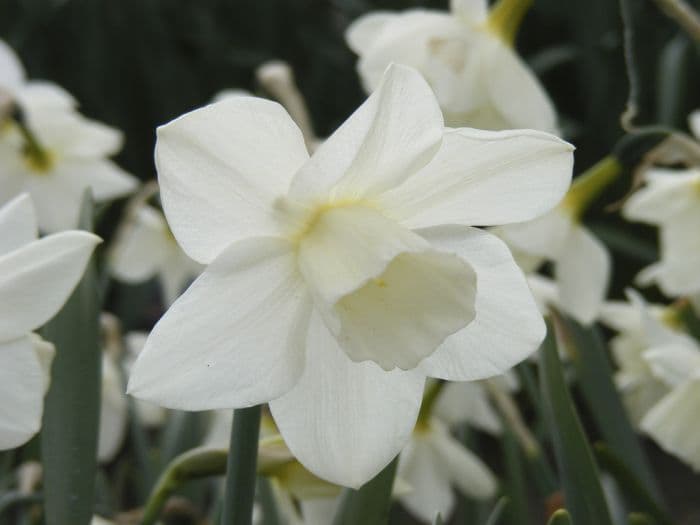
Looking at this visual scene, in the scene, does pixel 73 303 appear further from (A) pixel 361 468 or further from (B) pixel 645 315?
(B) pixel 645 315

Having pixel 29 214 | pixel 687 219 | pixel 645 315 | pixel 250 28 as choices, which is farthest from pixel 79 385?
pixel 250 28

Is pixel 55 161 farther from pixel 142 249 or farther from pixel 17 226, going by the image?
pixel 17 226

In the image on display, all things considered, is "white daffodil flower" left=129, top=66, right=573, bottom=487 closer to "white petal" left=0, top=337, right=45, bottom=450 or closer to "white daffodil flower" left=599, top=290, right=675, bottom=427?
"white petal" left=0, top=337, right=45, bottom=450

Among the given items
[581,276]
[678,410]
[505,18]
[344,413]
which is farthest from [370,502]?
[505,18]

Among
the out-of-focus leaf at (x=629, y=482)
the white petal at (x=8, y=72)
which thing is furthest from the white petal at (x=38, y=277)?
the white petal at (x=8, y=72)

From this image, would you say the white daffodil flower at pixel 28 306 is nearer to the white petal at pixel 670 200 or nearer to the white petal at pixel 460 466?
the white petal at pixel 460 466

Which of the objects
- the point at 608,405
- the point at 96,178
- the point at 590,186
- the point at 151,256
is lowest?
the point at 151,256

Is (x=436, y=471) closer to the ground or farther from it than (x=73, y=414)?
closer to the ground
